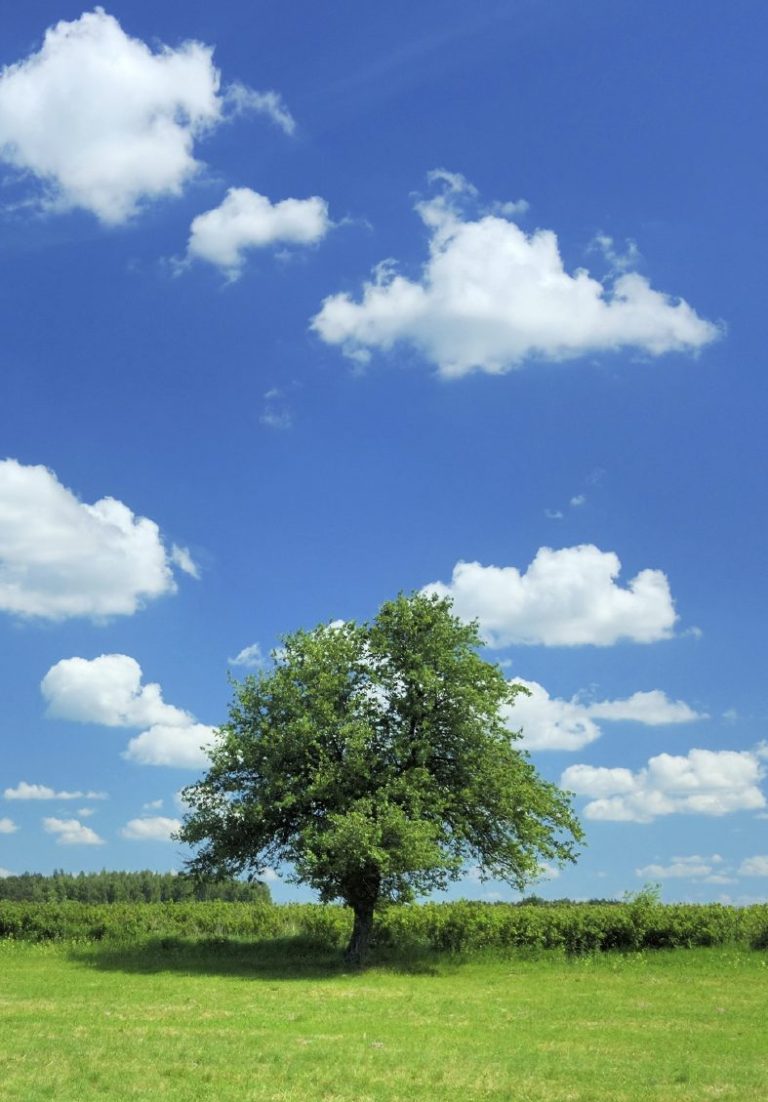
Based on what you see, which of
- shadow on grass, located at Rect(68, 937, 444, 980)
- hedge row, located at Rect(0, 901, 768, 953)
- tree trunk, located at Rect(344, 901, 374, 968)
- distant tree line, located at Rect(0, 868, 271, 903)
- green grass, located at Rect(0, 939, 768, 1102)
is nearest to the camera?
green grass, located at Rect(0, 939, 768, 1102)

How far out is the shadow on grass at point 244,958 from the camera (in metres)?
35.8

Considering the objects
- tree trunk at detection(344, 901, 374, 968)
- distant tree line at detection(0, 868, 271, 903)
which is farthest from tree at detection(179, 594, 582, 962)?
distant tree line at detection(0, 868, 271, 903)

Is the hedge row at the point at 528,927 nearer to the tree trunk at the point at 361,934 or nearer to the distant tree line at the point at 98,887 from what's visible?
the tree trunk at the point at 361,934

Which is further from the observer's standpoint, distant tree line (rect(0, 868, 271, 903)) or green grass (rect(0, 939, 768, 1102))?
distant tree line (rect(0, 868, 271, 903))

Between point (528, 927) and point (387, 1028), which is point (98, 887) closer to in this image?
point (528, 927)

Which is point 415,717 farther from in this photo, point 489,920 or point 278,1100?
point 278,1100

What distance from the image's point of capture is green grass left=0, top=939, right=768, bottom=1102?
16.7m

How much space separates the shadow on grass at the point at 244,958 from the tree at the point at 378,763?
1.80m

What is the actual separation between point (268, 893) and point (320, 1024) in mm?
55392

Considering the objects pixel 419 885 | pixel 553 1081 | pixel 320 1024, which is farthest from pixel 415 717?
pixel 553 1081

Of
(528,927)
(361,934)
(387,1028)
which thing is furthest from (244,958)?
(387,1028)

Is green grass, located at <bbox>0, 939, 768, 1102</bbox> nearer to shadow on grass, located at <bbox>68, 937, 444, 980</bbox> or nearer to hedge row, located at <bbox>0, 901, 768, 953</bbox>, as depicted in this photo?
shadow on grass, located at <bbox>68, 937, 444, 980</bbox>

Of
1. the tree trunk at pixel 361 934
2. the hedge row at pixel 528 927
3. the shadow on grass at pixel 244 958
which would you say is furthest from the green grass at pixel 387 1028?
the hedge row at pixel 528 927

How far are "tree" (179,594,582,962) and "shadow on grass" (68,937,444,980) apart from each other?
5.91 ft
